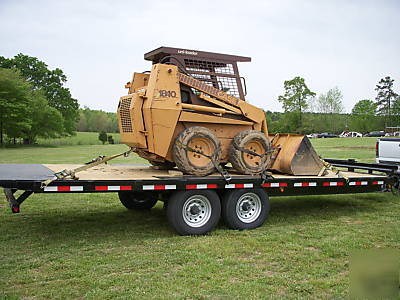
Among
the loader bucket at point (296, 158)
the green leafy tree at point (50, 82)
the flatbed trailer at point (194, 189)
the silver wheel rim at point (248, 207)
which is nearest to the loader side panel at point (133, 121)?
the flatbed trailer at point (194, 189)

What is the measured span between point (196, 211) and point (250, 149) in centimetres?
163

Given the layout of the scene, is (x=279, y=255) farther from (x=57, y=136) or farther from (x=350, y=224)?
(x=57, y=136)

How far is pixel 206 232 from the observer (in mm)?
7160

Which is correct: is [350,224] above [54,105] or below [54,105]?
below

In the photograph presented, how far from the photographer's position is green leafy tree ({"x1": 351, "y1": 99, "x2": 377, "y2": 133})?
75.6 metres

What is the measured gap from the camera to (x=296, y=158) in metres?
8.42

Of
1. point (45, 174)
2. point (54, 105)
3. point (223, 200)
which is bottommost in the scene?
point (223, 200)

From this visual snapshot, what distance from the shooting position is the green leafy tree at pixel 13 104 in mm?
48656

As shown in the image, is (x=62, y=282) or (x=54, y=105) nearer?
(x=62, y=282)

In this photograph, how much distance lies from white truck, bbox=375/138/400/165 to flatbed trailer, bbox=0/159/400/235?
2906 mm

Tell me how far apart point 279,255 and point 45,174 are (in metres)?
3.66

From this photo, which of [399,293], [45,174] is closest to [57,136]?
[45,174]

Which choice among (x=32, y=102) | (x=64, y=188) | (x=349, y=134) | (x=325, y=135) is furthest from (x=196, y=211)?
(x=349, y=134)

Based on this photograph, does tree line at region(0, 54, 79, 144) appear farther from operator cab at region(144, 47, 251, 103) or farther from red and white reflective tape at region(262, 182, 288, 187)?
red and white reflective tape at region(262, 182, 288, 187)
